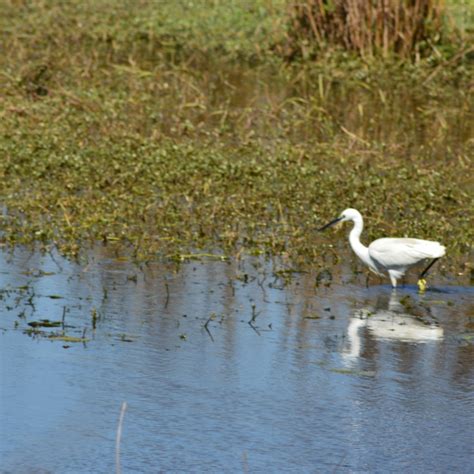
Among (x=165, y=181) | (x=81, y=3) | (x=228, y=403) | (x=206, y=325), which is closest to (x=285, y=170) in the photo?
(x=165, y=181)

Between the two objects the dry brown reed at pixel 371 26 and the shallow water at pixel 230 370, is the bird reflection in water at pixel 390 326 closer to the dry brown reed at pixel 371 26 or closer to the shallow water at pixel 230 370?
the shallow water at pixel 230 370

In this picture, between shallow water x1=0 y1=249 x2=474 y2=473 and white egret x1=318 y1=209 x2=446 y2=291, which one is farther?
white egret x1=318 y1=209 x2=446 y2=291

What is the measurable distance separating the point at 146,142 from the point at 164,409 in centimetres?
722

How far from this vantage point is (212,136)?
15.2 m

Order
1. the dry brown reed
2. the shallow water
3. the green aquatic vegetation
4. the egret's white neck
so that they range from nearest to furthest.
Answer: the shallow water → the green aquatic vegetation → the egret's white neck → the dry brown reed

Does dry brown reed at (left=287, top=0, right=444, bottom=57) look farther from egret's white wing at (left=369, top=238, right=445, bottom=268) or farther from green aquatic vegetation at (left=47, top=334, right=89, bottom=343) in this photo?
green aquatic vegetation at (left=47, top=334, right=89, bottom=343)

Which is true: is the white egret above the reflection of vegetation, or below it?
below

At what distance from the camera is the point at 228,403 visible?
24.2 ft

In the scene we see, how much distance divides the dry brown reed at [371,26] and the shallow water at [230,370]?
29.8 ft

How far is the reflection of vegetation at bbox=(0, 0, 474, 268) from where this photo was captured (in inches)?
459

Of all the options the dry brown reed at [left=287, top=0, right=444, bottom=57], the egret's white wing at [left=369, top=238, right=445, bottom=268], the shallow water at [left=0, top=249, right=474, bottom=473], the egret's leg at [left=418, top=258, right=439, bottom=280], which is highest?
the dry brown reed at [left=287, top=0, right=444, bottom=57]

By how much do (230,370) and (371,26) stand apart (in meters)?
12.0

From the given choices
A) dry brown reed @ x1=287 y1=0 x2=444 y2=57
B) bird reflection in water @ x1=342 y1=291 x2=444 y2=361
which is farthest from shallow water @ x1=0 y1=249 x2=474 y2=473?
dry brown reed @ x1=287 y1=0 x2=444 y2=57

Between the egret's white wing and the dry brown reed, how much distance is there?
9.30 metres
